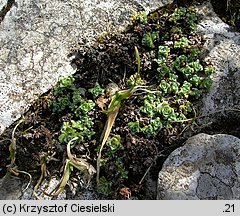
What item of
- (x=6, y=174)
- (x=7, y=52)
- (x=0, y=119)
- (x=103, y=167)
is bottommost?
(x=103, y=167)

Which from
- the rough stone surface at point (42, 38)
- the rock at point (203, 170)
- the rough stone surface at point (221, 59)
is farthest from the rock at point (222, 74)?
the rough stone surface at point (42, 38)

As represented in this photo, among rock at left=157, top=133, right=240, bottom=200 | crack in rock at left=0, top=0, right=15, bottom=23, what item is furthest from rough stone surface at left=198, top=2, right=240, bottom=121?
crack in rock at left=0, top=0, right=15, bottom=23

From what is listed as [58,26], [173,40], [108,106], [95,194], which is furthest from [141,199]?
[58,26]

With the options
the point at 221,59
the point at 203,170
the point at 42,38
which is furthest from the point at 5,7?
the point at 203,170

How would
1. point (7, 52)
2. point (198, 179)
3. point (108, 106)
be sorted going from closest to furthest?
point (198, 179) → point (108, 106) → point (7, 52)

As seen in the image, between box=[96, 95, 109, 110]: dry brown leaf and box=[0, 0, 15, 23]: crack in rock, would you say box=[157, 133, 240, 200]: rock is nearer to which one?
box=[96, 95, 109, 110]: dry brown leaf

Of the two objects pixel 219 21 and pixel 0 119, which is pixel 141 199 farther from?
pixel 219 21

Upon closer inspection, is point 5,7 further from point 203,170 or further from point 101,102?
point 203,170
